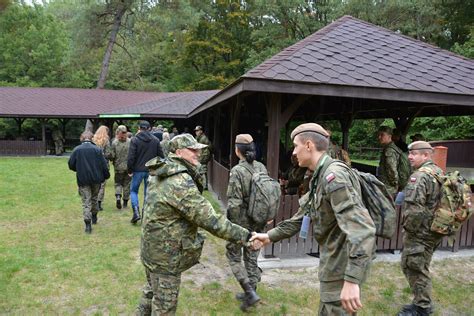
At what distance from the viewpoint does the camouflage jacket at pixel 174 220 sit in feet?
8.82

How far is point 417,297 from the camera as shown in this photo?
386cm

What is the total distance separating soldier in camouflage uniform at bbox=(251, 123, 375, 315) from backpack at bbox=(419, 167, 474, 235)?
1.98 meters

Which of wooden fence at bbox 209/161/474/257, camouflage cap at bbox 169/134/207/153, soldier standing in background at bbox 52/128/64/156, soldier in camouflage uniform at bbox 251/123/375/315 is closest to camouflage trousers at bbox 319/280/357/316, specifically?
soldier in camouflage uniform at bbox 251/123/375/315

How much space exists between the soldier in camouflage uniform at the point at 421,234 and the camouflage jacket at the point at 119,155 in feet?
19.0

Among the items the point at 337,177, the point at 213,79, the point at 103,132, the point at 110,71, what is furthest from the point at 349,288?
the point at 110,71

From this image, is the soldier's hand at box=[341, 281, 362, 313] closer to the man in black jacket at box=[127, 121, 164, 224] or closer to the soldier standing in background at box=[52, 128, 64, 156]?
the man in black jacket at box=[127, 121, 164, 224]

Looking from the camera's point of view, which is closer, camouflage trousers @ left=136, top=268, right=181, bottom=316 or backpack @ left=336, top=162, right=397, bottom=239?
backpack @ left=336, top=162, right=397, bottom=239

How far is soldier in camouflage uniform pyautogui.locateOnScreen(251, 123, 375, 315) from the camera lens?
6.59 feet

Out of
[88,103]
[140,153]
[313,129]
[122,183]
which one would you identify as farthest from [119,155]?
[88,103]

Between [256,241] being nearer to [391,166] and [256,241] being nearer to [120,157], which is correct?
[391,166]

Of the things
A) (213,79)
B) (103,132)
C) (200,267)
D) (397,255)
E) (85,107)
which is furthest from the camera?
(213,79)

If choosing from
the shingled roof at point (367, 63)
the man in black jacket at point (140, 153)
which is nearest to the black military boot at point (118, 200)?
the man in black jacket at point (140, 153)

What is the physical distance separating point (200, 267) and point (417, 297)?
2.80m

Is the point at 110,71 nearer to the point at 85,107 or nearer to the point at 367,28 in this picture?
the point at 85,107
